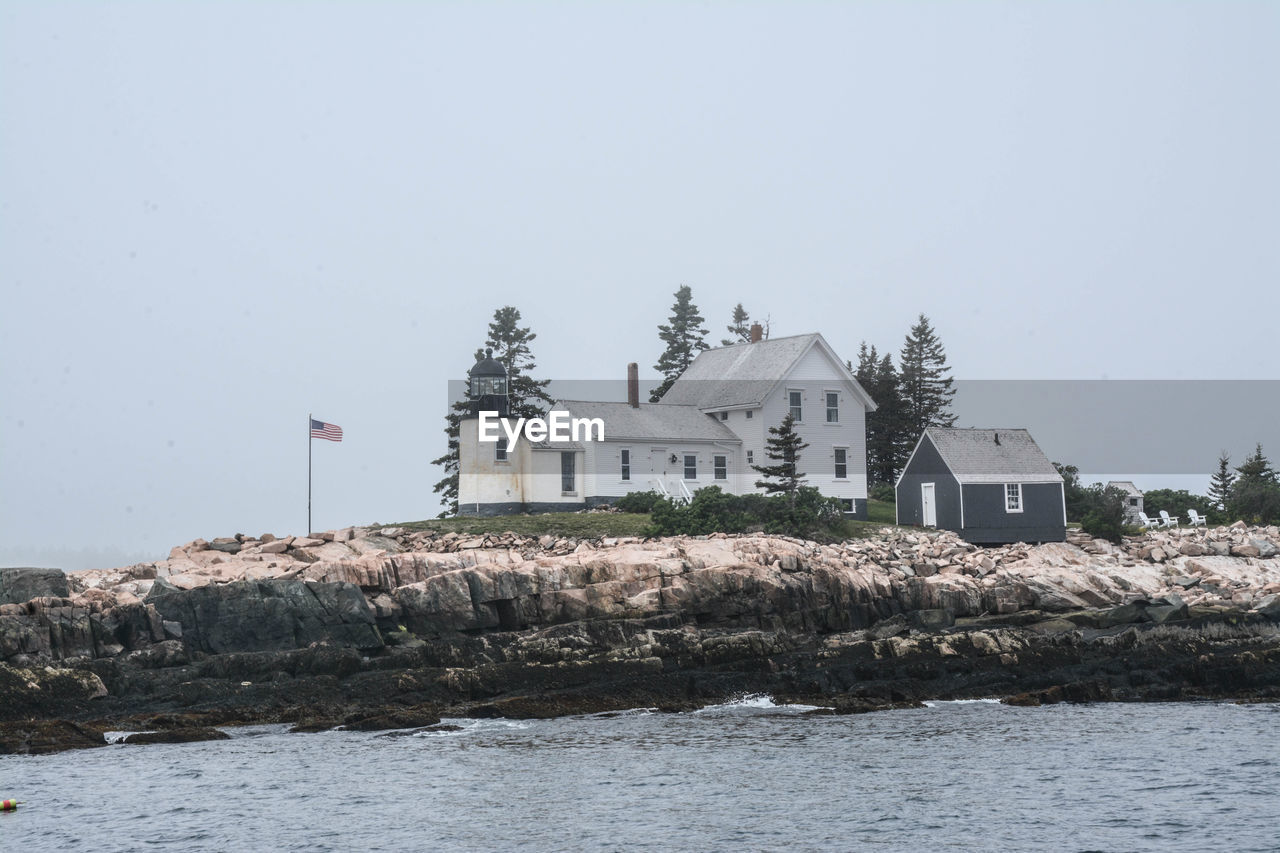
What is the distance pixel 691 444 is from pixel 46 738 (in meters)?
31.5

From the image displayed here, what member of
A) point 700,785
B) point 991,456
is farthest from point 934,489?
point 700,785

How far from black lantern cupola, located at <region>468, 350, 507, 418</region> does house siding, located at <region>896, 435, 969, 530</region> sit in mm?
15814

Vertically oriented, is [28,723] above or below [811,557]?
below

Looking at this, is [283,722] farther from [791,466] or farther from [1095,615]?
[791,466]

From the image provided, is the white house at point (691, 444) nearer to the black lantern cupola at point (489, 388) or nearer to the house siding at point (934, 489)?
the black lantern cupola at point (489, 388)

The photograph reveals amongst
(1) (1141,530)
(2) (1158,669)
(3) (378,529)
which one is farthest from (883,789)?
(1) (1141,530)

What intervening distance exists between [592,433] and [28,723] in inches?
1102

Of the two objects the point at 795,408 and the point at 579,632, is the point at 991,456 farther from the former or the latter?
the point at 579,632

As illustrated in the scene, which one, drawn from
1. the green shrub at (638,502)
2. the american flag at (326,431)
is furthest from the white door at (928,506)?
the american flag at (326,431)

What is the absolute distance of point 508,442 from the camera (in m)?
48.2

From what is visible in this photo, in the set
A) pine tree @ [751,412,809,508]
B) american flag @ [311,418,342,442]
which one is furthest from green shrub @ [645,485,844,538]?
american flag @ [311,418,342,442]

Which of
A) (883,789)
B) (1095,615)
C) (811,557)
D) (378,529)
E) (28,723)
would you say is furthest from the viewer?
(378,529)

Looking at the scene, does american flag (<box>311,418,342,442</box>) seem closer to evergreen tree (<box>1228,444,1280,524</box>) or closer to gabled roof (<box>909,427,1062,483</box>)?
gabled roof (<box>909,427,1062,483</box>)

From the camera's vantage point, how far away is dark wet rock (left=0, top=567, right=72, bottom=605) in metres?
30.3
